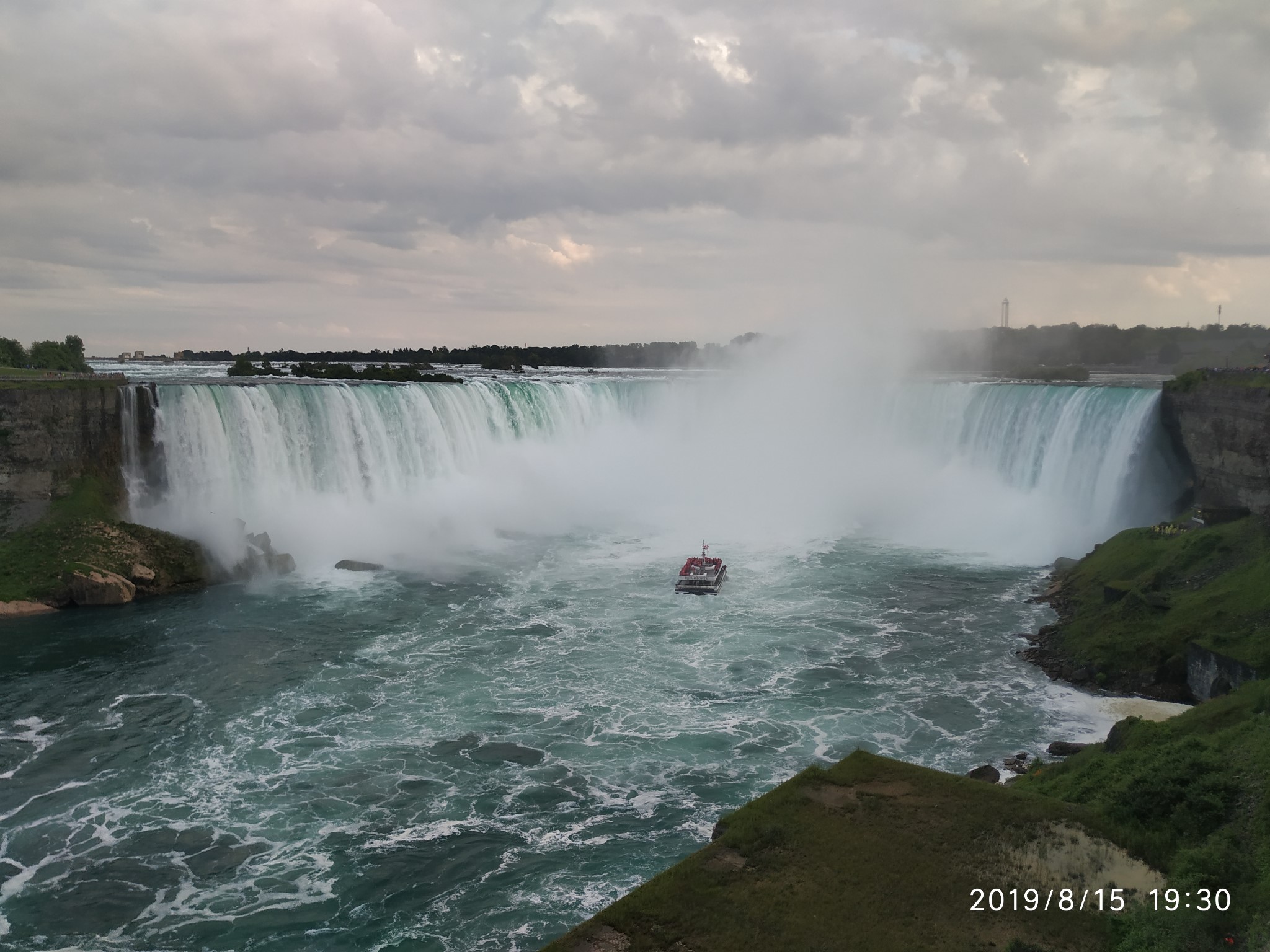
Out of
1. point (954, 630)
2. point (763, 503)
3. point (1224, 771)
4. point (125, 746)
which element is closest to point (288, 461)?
point (125, 746)

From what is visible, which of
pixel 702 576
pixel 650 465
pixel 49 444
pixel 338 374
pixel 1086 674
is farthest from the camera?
pixel 338 374

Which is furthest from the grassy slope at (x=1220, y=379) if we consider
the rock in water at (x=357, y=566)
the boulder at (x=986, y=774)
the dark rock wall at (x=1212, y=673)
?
the rock in water at (x=357, y=566)

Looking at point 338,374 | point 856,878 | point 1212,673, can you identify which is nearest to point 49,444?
point 338,374

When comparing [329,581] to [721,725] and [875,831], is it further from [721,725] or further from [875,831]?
[875,831]

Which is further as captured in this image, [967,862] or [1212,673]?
[1212,673]

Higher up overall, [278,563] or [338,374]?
[338,374]

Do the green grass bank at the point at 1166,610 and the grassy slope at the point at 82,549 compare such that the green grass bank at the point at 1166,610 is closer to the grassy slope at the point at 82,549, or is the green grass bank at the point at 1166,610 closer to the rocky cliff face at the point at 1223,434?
the rocky cliff face at the point at 1223,434
